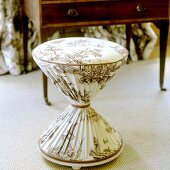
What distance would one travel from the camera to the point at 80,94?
1538 mm

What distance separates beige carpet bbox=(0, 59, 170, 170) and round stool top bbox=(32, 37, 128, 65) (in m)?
0.45

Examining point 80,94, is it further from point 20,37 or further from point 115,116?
point 20,37

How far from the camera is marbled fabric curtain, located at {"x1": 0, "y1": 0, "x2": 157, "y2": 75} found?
2.46m

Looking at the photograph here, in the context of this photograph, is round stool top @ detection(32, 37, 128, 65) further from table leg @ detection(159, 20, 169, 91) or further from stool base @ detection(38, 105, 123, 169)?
table leg @ detection(159, 20, 169, 91)

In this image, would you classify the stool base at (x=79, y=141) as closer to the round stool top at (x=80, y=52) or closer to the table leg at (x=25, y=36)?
the round stool top at (x=80, y=52)

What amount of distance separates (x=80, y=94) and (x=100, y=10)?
657mm

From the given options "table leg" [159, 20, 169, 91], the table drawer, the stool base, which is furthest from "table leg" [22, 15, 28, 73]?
the stool base

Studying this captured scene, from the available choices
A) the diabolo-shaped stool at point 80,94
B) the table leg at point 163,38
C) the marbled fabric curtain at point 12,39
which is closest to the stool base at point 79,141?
the diabolo-shaped stool at point 80,94

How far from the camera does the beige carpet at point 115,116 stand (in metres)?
1.65

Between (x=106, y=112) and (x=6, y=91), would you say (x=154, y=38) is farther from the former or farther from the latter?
(x=6, y=91)

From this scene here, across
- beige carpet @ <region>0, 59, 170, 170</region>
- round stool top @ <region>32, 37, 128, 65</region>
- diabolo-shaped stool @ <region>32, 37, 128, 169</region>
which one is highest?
round stool top @ <region>32, 37, 128, 65</region>

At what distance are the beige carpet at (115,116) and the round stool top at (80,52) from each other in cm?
45

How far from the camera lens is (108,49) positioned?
→ 156cm

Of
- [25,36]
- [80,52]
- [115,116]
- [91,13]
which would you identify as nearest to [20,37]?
[25,36]
